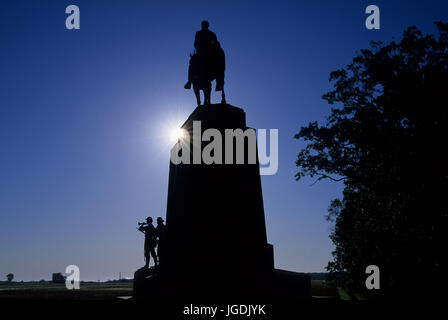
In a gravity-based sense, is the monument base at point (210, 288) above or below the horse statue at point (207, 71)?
below

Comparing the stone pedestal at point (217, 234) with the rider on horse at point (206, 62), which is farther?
the rider on horse at point (206, 62)

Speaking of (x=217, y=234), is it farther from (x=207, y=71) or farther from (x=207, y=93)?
(x=207, y=71)

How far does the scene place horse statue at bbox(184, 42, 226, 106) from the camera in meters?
8.72

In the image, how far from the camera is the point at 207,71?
872cm

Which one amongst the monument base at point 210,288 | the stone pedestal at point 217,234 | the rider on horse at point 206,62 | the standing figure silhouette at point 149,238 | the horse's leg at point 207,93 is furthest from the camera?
the standing figure silhouette at point 149,238

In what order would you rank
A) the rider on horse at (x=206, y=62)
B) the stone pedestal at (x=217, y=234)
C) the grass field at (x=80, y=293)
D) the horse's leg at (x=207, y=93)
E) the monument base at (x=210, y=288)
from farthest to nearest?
1. the grass field at (x=80, y=293)
2. the horse's leg at (x=207, y=93)
3. the rider on horse at (x=206, y=62)
4. the stone pedestal at (x=217, y=234)
5. the monument base at (x=210, y=288)

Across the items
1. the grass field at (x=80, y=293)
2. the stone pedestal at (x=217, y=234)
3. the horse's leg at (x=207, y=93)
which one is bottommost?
the grass field at (x=80, y=293)

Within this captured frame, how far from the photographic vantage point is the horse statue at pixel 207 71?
343 inches

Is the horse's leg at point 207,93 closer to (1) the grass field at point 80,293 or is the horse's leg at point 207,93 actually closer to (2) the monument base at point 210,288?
(2) the monument base at point 210,288

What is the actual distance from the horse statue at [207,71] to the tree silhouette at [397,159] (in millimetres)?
11255

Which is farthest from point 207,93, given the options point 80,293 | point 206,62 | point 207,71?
point 80,293

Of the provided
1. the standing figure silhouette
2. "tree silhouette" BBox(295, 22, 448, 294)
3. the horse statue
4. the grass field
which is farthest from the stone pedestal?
"tree silhouette" BBox(295, 22, 448, 294)

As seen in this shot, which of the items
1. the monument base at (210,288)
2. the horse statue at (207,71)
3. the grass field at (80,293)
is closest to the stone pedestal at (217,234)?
the monument base at (210,288)
